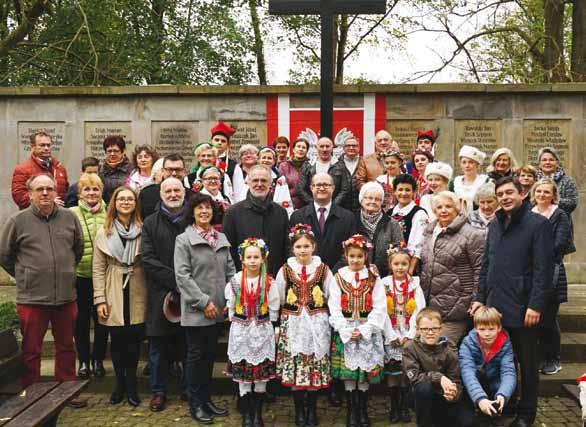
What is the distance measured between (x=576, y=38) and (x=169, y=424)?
10724mm

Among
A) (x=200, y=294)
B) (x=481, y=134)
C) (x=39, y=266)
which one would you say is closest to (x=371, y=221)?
(x=200, y=294)

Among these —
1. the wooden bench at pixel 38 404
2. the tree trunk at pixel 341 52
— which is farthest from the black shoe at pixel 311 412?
the tree trunk at pixel 341 52

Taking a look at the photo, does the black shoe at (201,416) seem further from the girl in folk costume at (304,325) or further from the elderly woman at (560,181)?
the elderly woman at (560,181)

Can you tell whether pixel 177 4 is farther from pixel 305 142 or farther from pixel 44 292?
pixel 44 292

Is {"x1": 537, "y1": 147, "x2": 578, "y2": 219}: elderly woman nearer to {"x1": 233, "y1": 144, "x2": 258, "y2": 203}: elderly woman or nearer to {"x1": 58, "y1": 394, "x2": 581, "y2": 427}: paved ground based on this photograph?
{"x1": 58, "y1": 394, "x2": 581, "y2": 427}: paved ground

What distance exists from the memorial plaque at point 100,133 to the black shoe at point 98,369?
4.03m

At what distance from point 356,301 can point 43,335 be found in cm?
264

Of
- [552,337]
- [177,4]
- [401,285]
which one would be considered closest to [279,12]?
[401,285]

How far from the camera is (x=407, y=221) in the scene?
5.83 metres

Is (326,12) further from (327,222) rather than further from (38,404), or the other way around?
(38,404)

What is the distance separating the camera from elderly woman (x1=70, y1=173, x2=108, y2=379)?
579 cm

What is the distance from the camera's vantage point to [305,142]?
739 cm

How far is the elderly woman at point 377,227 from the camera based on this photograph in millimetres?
5527

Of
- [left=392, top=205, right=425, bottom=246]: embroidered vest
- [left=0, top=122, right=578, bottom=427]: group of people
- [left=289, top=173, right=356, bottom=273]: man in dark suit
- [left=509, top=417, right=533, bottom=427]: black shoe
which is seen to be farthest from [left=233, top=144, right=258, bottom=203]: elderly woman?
[left=509, top=417, right=533, bottom=427]: black shoe
